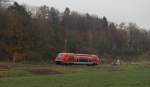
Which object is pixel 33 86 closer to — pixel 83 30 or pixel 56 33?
pixel 56 33

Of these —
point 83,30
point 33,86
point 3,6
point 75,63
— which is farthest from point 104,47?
point 33,86

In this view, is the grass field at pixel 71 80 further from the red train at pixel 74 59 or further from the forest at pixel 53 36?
the forest at pixel 53 36

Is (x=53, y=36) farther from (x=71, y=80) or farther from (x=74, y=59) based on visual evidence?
(x=71, y=80)

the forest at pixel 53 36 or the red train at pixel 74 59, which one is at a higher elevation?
the forest at pixel 53 36

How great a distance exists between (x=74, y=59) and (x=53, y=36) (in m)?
37.9

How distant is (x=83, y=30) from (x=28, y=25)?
59376 millimetres

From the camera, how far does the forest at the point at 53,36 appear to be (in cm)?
8550

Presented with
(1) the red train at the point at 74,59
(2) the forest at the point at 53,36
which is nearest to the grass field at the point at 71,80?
(1) the red train at the point at 74,59

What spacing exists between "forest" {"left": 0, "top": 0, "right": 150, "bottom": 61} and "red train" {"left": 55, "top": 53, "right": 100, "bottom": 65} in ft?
54.2

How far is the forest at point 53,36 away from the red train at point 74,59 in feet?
54.2

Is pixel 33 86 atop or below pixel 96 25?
below

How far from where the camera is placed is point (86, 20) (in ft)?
531

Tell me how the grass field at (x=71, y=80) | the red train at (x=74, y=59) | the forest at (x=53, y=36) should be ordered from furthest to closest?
the forest at (x=53, y=36) → the red train at (x=74, y=59) → the grass field at (x=71, y=80)

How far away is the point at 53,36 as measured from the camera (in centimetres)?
10475
